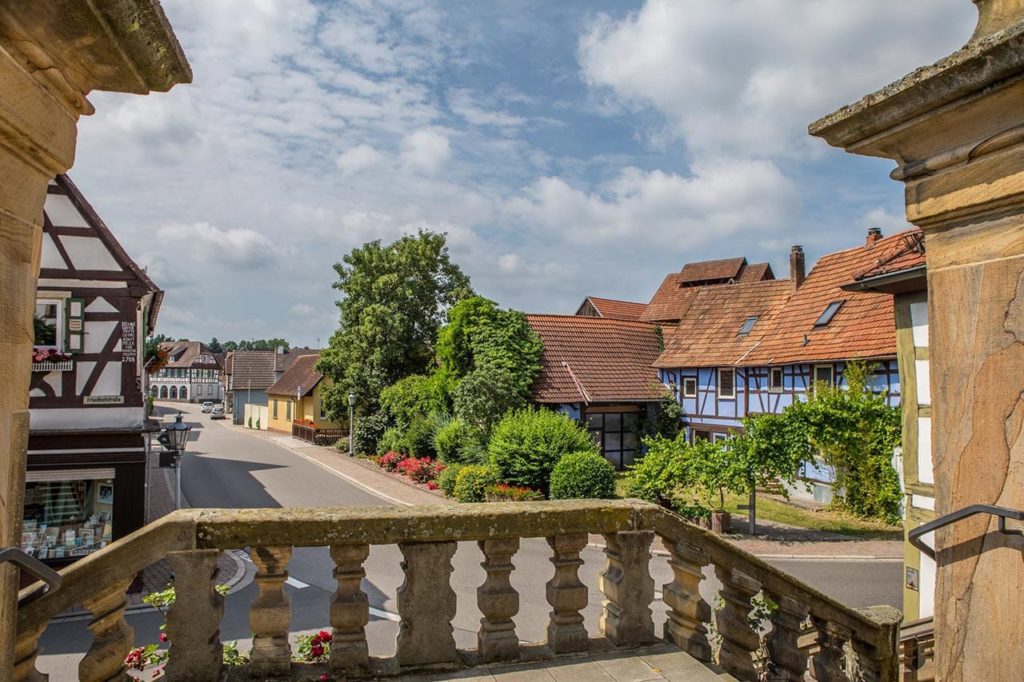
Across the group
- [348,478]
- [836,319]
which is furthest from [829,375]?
[348,478]

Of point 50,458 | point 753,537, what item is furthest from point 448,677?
point 753,537

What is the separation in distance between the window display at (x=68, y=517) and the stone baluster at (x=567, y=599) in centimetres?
1175

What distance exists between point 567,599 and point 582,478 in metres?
14.6

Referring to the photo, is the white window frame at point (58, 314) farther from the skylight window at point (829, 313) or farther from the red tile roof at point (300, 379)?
the red tile roof at point (300, 379)

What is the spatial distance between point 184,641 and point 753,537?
53.0ft

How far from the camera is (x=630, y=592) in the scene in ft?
12.6

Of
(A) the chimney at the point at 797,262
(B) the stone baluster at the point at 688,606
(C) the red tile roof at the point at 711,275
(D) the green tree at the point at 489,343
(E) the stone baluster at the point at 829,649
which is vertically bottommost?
(E) the stone baluster at the point at 829,649

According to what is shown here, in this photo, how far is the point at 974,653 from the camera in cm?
243

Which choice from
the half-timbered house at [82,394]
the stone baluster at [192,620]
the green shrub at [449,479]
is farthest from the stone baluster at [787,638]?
the green shrub at [449,479]

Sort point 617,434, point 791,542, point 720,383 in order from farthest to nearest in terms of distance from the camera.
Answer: point 617,434
point 720,383
point 791,542

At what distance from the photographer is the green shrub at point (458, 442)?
23.2 m

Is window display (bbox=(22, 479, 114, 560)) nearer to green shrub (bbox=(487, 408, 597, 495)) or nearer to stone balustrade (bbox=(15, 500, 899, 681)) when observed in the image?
green shrub (bbox=(487, 408, 597, 495))

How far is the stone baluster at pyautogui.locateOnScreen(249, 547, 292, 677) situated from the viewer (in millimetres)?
3277

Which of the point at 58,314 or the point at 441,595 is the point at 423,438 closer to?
the point at 58,314
